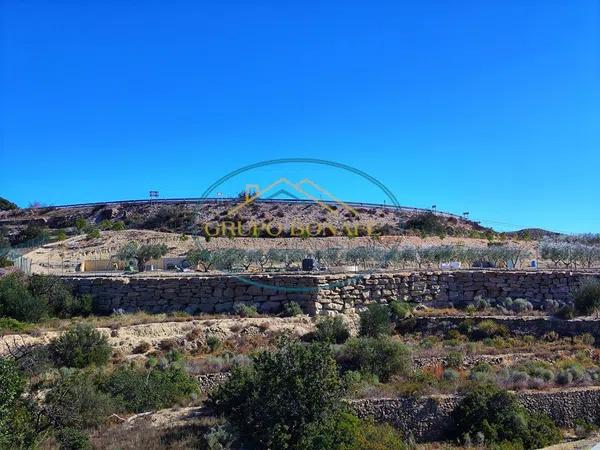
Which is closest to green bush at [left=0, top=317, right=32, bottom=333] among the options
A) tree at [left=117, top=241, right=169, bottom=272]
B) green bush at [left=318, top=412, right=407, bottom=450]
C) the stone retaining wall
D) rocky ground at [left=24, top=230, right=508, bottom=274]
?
green bush at [left=318, top=412, right=407, bottom=450]

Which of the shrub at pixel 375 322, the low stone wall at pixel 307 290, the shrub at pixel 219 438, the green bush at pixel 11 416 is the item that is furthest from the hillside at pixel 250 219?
the green bush at pixel 11 416

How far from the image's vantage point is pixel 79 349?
46.8ft

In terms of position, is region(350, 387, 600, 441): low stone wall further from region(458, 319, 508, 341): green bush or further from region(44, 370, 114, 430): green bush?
region(458, 319, 508, 341): green bush

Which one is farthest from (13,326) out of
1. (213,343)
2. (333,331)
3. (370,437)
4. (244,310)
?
(370,437)

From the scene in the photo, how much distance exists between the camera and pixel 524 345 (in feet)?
52.1

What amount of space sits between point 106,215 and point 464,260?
127 feet

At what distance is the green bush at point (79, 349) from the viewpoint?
46.8 feet

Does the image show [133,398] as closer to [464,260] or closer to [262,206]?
[464,260]

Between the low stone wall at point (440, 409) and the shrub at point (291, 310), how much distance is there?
8275mm

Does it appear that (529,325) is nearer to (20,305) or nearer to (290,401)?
(290,401)

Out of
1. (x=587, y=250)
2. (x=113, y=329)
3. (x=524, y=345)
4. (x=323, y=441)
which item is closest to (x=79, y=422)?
(x=323, y=441)

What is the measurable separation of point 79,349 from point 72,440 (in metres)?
5.93

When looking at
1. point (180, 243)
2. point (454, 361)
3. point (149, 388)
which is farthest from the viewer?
point (180, 243)

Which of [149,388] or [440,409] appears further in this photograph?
[149,388]
